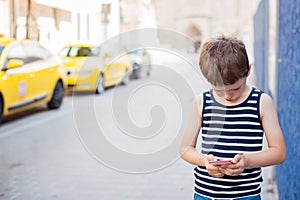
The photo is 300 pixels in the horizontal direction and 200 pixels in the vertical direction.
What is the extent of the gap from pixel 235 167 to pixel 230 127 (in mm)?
237

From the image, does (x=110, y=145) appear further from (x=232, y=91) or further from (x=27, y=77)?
(x=27, y=77)

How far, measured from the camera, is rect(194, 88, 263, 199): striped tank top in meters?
2.28

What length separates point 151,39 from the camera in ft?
8.31

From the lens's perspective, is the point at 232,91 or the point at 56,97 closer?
the point at 232,91

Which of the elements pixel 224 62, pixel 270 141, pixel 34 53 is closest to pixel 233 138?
pixel 270 141

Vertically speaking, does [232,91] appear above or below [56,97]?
above

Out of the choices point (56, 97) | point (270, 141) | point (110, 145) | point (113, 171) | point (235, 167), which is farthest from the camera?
point (56, 97)

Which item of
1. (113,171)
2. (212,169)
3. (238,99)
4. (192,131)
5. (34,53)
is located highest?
(34,53)

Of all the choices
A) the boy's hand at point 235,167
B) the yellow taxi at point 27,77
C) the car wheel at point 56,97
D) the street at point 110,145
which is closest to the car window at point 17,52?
the yellow taxi at point 27,77

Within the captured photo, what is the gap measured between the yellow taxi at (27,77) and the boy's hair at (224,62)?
7.76 m

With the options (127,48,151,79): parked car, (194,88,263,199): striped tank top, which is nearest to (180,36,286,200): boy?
(194,88,263,199): striped tank top

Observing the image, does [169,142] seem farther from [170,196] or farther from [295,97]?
[170,196]

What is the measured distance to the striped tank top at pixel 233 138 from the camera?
2.28 meters

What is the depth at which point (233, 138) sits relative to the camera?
228cm
